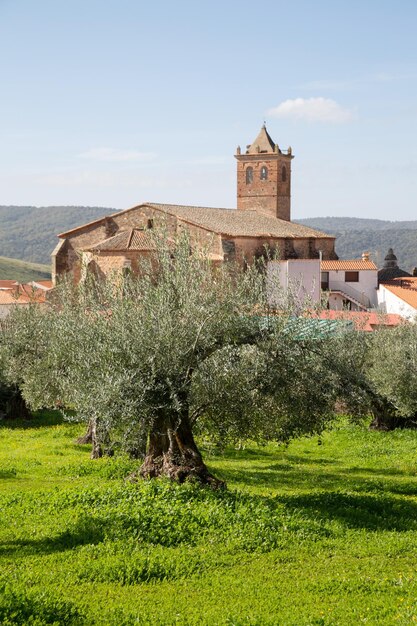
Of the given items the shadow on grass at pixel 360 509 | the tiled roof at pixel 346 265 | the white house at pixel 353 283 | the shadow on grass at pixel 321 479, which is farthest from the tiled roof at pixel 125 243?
the shadow on grass at pixel 360 509

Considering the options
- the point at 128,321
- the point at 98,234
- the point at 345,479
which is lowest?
the point at 345,479

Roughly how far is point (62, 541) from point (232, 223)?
4749 centimetres

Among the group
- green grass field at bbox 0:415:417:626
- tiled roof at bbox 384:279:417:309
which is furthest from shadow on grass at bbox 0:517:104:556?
tiled roof at bbox 384:279:417:309

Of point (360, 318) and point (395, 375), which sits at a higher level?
point (360, 318)

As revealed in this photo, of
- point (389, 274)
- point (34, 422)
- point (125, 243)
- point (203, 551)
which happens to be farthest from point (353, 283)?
point (203, 551)

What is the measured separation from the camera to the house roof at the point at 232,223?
54375 millimetres

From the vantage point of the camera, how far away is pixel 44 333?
26.5m

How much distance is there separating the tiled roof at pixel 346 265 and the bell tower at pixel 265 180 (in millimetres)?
10866

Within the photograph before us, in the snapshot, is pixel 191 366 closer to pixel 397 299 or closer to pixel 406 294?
pixel 397 299

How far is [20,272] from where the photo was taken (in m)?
153

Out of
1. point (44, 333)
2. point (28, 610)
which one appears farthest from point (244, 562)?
point (44, 333)

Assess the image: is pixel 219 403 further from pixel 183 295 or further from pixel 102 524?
pixel 102 524

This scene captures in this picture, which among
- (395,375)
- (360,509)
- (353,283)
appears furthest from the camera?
(353,283)

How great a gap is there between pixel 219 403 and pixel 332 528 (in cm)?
291
